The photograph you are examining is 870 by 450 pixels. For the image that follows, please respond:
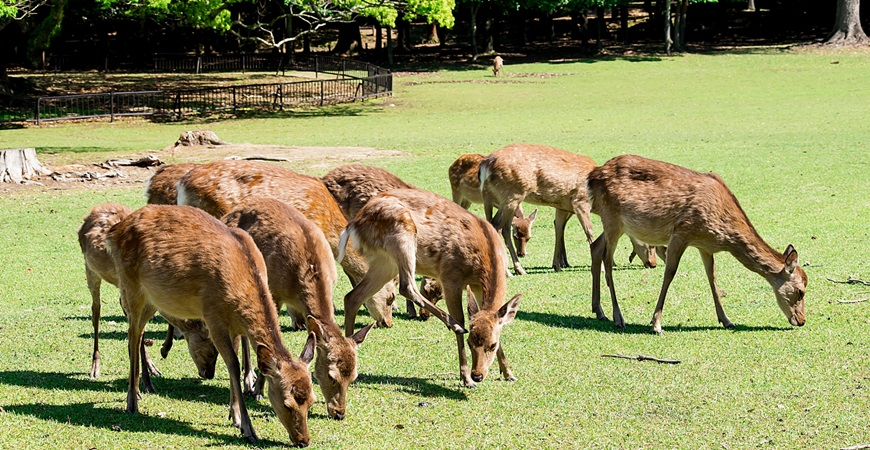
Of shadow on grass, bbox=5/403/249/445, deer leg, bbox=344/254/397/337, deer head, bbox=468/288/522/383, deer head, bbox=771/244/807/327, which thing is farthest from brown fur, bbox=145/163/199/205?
deer head, bbox=771/244/807/327

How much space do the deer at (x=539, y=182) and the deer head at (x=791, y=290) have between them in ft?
12.6

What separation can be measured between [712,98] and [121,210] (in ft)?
101

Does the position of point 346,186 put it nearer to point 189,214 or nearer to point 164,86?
point 189,214

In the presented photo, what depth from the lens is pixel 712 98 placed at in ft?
118

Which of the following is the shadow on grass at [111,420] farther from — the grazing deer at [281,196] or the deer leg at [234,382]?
the grazing deer at [281,196]

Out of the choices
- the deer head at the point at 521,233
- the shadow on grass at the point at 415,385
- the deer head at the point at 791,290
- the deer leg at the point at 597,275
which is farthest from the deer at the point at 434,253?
the deer head at the point at 521,233

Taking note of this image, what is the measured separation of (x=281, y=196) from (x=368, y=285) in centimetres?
158

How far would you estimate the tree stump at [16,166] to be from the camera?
67.9 ft

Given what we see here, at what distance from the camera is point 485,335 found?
7.59 meters

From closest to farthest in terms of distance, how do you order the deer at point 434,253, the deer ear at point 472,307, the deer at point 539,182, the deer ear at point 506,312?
the deer ear at point 506,312 < the deer ear at point 472,307 < the deer at point 434,253 < the deer at point 539,182

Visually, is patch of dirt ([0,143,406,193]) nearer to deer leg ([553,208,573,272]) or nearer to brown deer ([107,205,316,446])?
deer leg ([553,208,573,272])

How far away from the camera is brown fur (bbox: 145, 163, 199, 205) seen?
35.0ft

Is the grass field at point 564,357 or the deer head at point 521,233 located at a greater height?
the deer head at point 521,233

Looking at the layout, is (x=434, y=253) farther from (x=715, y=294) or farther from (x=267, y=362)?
(x=715, y=294)
